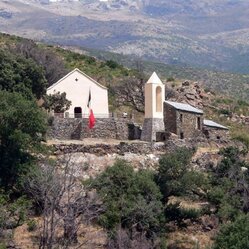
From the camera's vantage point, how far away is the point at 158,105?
75188mm

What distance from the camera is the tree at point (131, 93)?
3600 inches

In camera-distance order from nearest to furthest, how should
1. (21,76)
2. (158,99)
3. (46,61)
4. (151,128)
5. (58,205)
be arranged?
(58,205) < (151,128) < (158,99) < (21,76) < (46,61)

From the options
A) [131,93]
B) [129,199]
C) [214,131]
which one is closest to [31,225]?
[129,199]

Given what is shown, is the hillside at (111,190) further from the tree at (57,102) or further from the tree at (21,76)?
the tree at (57,102)

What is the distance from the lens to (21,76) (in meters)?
75.5

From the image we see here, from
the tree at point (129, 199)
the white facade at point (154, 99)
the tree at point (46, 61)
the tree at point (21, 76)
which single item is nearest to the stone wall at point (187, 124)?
the white facade at point (154, 99)

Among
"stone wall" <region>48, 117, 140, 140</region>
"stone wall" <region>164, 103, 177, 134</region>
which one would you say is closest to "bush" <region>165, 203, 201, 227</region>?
"stone wall" <region>164, 103, 177, 134</region>

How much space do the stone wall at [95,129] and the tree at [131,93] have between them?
617 inches

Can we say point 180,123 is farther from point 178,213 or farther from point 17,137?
point 17,137

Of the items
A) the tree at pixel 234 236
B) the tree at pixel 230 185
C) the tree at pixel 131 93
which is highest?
the tree at pixel 131 93

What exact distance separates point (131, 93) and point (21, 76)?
66.6 ft

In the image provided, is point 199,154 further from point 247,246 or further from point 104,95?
point 247,246

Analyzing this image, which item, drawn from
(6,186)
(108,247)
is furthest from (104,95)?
(108,247)

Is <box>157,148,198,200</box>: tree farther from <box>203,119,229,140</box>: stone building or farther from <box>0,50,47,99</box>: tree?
<box>0,50,47,99</box>: tree
